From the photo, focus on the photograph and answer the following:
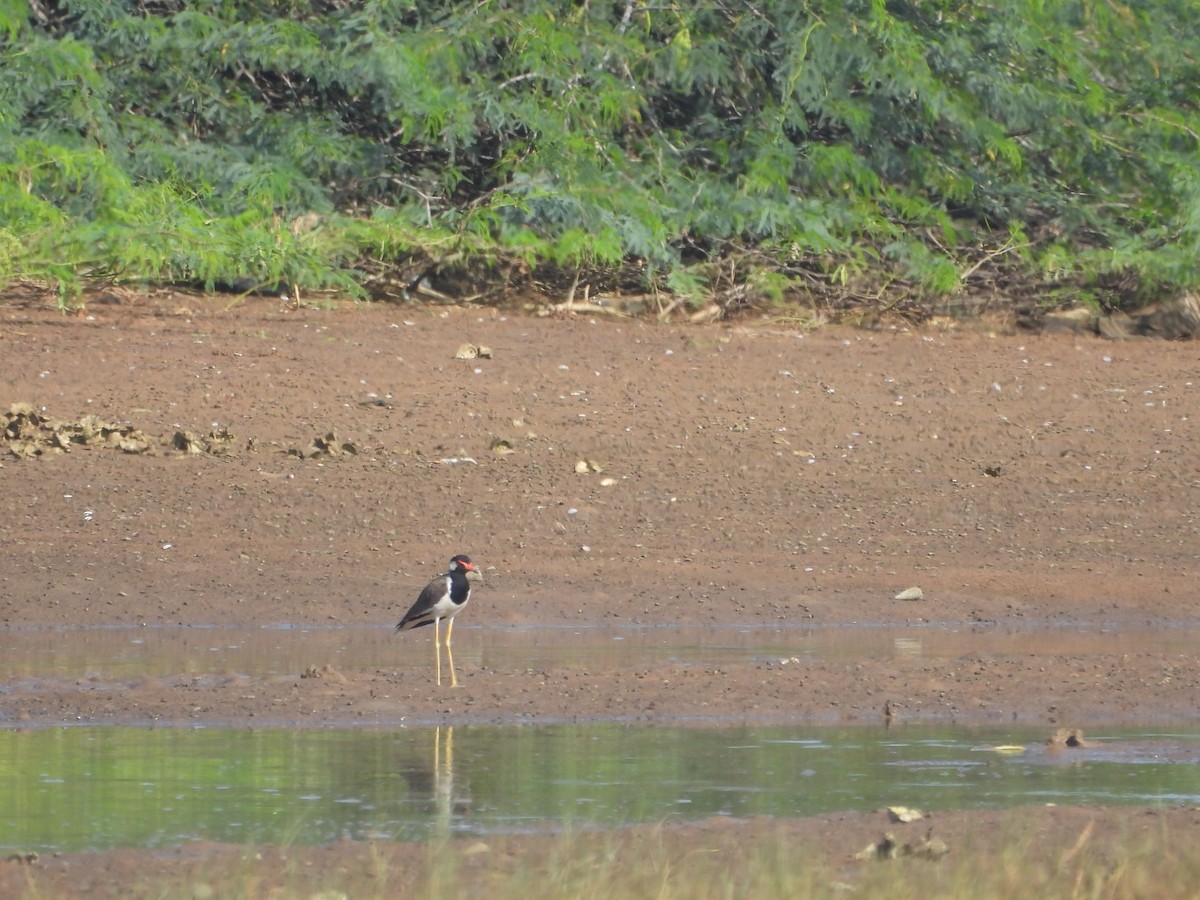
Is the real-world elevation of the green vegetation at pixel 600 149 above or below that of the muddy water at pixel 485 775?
above

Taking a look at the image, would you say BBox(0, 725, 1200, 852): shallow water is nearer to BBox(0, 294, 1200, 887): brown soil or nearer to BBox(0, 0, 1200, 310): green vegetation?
BBox(0, 294, 1200, 887): brown soil

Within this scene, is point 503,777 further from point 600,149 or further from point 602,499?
point 600,149

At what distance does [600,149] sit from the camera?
49.4ft

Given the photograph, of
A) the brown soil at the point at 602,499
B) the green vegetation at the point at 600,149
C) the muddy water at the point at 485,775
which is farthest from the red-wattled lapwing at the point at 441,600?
the green vegetation at the point at 600,149

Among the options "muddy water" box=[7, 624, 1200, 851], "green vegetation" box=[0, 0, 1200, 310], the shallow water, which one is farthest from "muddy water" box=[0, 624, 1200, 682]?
"green vegetation" box=[0, 0, 1200, 310]

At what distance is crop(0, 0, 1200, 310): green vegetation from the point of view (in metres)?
14.3

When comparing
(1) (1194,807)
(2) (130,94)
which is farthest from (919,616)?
(2) (130,94)

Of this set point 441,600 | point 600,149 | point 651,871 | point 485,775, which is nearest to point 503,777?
point 485,775

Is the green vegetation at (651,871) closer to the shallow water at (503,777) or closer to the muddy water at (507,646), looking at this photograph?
the shallow water at (503,777)

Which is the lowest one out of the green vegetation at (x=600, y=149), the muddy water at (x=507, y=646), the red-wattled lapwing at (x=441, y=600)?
the muddy water at (x=507, y=646)

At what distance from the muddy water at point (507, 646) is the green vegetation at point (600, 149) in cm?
488

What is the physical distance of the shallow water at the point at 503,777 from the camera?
6.17m

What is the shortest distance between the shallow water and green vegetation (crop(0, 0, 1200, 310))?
703 centimetres

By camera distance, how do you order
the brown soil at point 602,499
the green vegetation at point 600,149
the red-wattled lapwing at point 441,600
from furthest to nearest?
the green vegetation at point 600,149 < the red-wattled lapwing at point 441,600 < the brown soil at point 602,499
